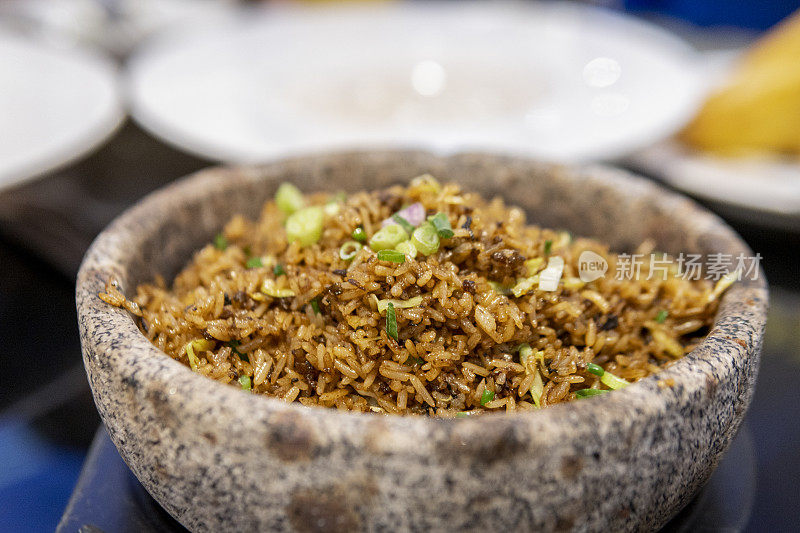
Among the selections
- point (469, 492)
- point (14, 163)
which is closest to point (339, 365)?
point (469, 492)

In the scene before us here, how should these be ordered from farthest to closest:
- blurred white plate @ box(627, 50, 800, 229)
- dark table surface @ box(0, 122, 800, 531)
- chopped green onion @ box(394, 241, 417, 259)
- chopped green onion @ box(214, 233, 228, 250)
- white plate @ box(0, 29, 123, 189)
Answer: blurred white plate @ box(627, 50, 800, 229), white plate @ box(0, 29, 123, 189), chopped green onion @ box(214, 233, 228, 250), dark table surface @ box(0, 122, 800, 531), chopped green onion @ box(394, 241, 417, 259)

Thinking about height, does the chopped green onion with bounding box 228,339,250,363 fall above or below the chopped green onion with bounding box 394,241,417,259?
below

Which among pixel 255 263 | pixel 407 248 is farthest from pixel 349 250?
pixel 255 263

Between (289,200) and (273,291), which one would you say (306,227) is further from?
(289,200)

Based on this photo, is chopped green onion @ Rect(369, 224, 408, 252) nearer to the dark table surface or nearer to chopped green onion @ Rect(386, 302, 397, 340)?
chopped green onion @ Rect(386, 302, 397, 340)

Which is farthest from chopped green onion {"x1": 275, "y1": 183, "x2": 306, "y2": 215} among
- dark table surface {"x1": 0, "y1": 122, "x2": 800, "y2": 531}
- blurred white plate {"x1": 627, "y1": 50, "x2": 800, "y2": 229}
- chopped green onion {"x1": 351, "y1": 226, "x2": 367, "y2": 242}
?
blurred white plate {"x1": 627, "y1": 50, "x2": 800, "y2": 229}

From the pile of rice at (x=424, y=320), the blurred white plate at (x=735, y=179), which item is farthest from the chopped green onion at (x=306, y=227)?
the blurred white plate at (x=735, y=179)

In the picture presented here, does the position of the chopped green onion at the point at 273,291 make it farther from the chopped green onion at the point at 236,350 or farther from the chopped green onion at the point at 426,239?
the chopped green onion at the point at 426,239

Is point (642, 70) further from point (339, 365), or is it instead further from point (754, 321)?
point (339, 365)
